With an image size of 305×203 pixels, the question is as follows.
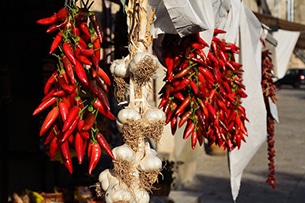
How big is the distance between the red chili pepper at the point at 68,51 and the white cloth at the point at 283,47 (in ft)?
15.4

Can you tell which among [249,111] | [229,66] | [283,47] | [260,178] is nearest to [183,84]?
[229,66]

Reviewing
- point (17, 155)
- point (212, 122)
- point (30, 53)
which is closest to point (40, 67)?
point (30, 53)

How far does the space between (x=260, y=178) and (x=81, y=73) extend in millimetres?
8656

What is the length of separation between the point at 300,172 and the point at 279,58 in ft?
16.1

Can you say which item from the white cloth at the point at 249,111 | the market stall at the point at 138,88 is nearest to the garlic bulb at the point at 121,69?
the market stall at the point at 138,88

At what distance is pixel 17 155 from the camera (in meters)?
6.14

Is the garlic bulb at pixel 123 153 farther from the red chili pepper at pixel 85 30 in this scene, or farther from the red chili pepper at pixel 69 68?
the red chili pepper at pixel 85 30

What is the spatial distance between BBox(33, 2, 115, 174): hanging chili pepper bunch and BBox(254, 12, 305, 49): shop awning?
188 inches

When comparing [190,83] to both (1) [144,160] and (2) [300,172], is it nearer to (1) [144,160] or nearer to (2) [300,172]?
(1) [144,160]

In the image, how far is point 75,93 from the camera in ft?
7.86

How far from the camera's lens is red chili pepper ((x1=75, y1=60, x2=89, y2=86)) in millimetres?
2385

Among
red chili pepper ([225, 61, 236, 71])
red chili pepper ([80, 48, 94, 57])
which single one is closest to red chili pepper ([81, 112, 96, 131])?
red chili pepper ([80, 48, 94, 57])

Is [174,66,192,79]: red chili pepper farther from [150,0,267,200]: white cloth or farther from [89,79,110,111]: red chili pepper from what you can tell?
[89,79,110,111]: red chili pepper

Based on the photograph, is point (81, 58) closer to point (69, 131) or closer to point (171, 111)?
point (69, 131)
